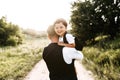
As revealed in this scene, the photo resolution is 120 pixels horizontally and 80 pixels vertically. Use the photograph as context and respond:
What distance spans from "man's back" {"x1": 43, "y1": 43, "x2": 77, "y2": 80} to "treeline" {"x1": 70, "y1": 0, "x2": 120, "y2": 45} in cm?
2728

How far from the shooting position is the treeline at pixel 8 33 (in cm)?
4150

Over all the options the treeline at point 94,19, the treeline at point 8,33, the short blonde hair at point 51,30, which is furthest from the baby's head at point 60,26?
the treeline at point 8,33

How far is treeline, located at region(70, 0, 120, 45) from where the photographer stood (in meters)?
Result: 31.7

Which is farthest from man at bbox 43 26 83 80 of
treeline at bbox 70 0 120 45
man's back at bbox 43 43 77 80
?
treeline at bbox 70 0 120 45

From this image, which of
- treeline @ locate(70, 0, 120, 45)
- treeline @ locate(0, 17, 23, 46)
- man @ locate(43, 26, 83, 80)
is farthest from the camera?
treeline @ locate(0, 17, 23, 46)

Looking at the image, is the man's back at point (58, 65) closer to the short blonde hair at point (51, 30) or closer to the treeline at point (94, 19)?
the short blonde hair at point (51, 30)

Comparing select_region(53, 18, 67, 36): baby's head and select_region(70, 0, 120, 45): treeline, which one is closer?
select_region(53, 18, 67, 36): baby's head

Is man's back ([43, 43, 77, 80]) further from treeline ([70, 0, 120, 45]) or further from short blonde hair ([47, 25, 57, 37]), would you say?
treeline ([70, 0, 120, 45])

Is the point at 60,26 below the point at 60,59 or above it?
above

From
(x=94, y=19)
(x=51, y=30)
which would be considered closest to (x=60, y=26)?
(x=51, y=30)

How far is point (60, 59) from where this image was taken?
393 cm

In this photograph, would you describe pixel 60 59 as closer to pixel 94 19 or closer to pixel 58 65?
pixel 58 65

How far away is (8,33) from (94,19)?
647 inches

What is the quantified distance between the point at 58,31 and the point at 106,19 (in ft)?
96.0
